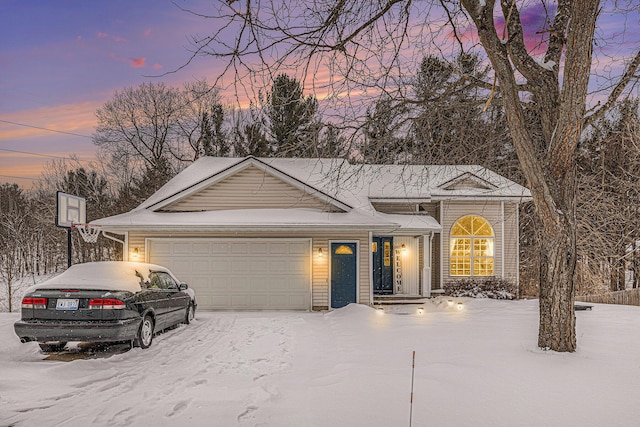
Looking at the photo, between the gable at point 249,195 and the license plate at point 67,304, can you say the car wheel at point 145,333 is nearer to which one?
the license plate at point 67,304

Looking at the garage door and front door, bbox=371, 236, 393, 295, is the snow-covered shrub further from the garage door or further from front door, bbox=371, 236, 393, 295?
the garage door

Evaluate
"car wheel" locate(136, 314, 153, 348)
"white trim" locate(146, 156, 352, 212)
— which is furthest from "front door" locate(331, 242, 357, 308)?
"car wheel" locate(136, 314, 153, 348)

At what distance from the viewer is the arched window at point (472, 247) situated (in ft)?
63.0

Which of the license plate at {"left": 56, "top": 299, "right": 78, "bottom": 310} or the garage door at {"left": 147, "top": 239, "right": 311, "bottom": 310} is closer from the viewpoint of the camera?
the license plate at {"left": 56, "top": 299, "right": 78, "bottom": 310}

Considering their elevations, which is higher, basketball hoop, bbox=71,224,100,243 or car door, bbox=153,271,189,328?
basketball hoop, bbox=71,224,100,243

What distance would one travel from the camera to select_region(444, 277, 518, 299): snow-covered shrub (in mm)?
18469

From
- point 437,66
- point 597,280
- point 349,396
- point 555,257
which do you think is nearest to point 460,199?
point 597,280

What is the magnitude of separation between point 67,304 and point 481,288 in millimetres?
15153

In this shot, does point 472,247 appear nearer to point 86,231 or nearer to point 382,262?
point 382,262

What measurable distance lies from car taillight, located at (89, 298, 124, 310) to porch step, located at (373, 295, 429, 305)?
11.3 meters

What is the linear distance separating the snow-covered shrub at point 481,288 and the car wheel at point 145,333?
497 inches

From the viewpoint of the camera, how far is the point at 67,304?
7.75m

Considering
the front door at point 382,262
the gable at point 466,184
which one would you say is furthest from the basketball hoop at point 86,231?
the gable at point 466,184

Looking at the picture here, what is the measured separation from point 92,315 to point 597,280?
19332 millimetres
